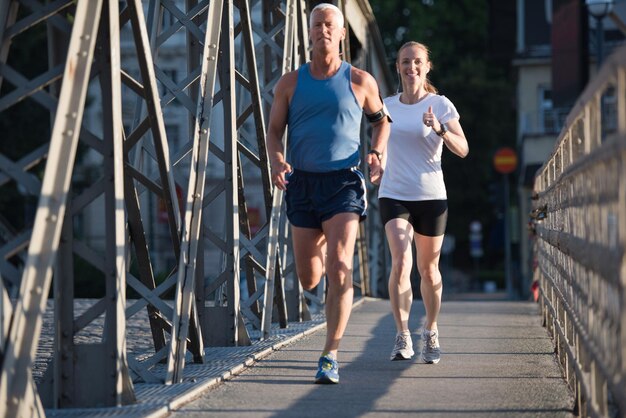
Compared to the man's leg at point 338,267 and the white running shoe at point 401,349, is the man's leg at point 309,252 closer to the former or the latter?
the man's leg at point 338,267

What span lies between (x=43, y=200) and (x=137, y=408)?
123 centimetres

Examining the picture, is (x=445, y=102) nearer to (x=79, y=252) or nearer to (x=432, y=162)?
(x=432, y=162)

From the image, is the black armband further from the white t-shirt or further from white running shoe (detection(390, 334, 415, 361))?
white running shoe (detection(390, 334, 415, 361))

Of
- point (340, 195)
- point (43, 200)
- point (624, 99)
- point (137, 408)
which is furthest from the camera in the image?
point (340, 195)

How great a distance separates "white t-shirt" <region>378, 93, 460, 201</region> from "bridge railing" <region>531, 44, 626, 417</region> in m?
1.24

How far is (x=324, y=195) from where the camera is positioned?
7926 mm

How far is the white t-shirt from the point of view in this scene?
9.09 meters

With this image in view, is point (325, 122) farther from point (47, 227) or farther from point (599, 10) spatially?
point (599, 10)

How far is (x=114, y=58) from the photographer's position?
6.62 m

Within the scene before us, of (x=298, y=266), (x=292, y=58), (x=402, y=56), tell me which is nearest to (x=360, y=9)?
(x=292, y=58)

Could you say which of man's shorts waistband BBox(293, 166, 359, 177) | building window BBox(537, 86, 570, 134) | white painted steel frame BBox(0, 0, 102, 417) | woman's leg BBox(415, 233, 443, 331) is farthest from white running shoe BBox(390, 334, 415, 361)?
building window BBox(537, 86, 570, 134)

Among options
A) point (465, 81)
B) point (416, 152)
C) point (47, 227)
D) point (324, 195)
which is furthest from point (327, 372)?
point (465, 81)

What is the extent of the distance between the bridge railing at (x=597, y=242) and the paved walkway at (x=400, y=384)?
30 centimetres

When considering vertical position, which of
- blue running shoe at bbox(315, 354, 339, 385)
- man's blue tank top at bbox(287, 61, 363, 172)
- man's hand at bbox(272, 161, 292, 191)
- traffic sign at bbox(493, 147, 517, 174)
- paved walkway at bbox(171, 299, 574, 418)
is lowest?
paved walkway at bbox(171, 299, 574, 418)
